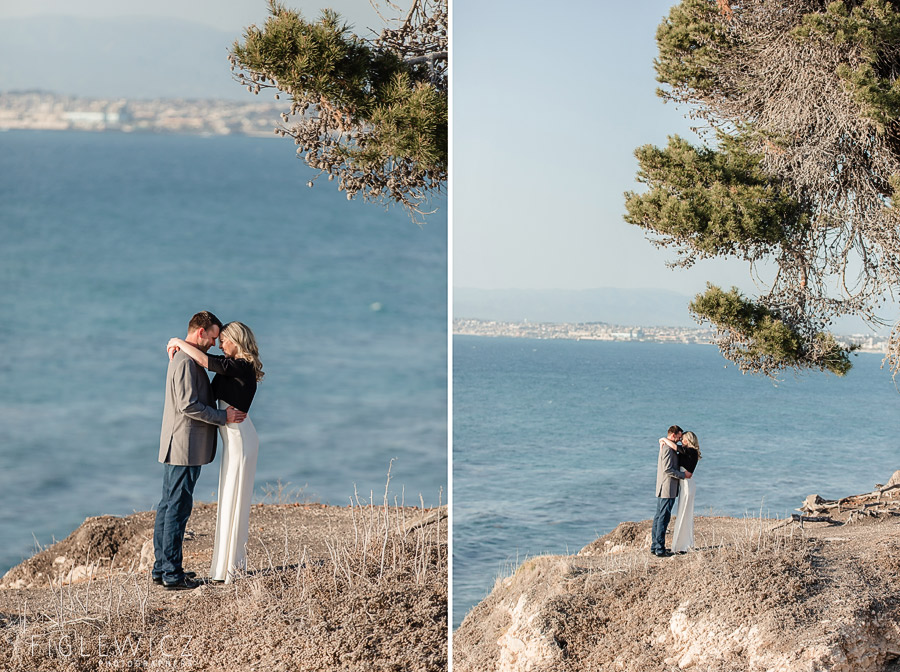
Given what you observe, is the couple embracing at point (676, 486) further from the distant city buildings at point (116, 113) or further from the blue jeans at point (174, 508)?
the distant city buildings at point (116, 113)

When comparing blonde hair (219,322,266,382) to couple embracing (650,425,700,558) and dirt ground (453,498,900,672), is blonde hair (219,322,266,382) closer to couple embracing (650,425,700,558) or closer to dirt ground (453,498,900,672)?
dirt ground (453,498,900,672)

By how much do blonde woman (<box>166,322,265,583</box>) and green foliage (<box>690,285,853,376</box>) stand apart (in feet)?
13.0

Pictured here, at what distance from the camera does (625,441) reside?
44.7 meters

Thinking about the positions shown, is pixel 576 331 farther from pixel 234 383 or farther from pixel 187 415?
pixel 187 415

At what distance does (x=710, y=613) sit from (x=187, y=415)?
114 inches

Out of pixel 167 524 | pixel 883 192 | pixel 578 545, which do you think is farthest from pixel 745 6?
pixel 578 545

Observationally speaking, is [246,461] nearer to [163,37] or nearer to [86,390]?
[86,390]

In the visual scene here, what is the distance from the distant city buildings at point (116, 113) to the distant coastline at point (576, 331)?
821 inches

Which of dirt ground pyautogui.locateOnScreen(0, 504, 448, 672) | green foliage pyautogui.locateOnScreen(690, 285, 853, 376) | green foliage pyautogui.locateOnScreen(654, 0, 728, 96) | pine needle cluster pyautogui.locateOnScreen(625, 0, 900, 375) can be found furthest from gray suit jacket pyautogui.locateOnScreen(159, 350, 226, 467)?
green foliage pyautogui.locateOnScreen(654, 0, 728, 96)

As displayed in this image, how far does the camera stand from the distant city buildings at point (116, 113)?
4031 centimetres

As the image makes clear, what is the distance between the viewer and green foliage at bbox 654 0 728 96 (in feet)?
24.8

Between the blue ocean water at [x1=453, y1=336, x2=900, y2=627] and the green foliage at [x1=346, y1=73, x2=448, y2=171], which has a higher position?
the green foliage at [x1=346, y1=73, x2=448, y2=171]

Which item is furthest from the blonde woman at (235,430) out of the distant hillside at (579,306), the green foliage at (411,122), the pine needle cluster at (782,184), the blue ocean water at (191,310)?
the distant hillside at (579,306)

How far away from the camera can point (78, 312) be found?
42.8 m
